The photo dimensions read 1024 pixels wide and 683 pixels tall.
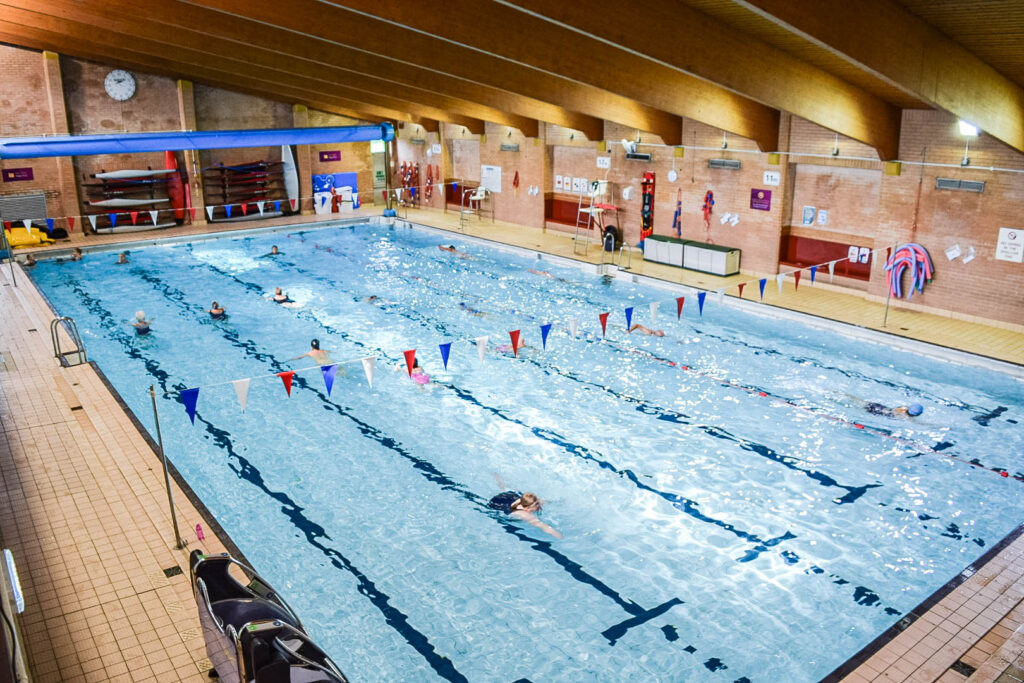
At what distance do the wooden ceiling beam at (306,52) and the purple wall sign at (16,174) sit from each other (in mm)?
7919

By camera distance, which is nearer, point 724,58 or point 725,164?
point 724,58

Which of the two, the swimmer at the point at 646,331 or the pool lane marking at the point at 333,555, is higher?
the swimmer at the point at 646,331

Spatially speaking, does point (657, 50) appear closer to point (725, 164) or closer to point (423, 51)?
point (423, 51)

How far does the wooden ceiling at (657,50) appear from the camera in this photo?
6.91 meters

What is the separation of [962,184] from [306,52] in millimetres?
10424

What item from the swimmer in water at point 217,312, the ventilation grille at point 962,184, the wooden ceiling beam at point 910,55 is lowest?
the swimmer in water at point 217,312

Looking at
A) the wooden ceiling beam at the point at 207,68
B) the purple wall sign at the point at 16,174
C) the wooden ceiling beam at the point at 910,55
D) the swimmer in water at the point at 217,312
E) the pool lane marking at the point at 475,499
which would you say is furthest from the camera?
the purple wall sign at the point at 16,174

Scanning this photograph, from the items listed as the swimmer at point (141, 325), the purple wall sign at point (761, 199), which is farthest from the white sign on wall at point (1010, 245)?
the swimmer at point (141, 325)

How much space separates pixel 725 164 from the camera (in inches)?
580

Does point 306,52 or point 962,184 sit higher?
point 306,52

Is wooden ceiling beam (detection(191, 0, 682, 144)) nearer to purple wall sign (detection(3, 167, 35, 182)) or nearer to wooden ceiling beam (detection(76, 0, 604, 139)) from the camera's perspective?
wooden ceiling beam (detection(76, 0, 604, 139))

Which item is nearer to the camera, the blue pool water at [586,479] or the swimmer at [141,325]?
the blue pool water at [586,479]

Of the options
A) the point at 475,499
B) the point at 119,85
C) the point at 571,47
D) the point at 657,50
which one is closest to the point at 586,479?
the point at 475,499

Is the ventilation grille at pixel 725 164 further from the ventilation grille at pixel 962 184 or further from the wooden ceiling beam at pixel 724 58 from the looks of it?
the ventilation grille at pixel 962 184
